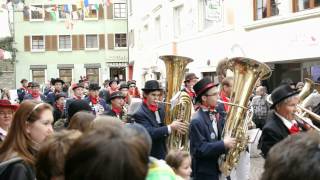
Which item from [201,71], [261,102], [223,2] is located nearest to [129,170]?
[261,102]

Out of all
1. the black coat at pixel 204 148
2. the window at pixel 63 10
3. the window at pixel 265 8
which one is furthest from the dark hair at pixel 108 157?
the window at pixel 63 10

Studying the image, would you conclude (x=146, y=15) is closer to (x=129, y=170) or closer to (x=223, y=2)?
(x=223, y=2)

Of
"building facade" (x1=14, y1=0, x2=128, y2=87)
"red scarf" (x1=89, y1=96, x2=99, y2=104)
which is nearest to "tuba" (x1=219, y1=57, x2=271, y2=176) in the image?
"red scarf" (x1=89, y1=96, x2=99, y2=104)

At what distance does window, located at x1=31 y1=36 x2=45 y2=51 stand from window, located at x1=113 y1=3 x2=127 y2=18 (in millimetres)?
7205

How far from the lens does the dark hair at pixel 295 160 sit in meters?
1.83

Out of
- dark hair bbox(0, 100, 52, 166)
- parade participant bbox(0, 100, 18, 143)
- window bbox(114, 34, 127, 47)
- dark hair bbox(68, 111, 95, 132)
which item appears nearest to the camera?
dark hair bbox(0, 100, 52, 166)

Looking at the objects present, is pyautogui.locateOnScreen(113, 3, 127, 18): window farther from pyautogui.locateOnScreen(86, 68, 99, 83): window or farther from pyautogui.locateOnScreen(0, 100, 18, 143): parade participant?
pyautogui.locateOnScreen(0, 100, 18, 143): parade participant

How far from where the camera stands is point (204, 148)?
17.5ft

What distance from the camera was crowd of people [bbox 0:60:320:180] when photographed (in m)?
1.89

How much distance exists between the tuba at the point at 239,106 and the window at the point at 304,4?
11554 millimetres

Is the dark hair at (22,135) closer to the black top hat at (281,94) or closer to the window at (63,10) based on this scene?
the black top hat at (281,94)

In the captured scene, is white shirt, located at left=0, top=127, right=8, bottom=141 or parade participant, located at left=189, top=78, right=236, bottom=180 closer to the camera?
white shirt, located at left=0, top=127, right=8, bottom=141

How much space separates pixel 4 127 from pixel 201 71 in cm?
1823

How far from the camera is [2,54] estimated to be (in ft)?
50.5
